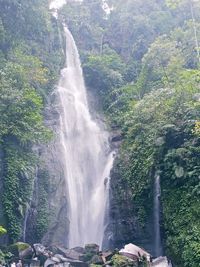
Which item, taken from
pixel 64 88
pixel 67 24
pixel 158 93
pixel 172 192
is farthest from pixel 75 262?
pixel 67 24

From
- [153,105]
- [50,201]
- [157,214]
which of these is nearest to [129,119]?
[153,105]

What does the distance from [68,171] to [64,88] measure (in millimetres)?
8009

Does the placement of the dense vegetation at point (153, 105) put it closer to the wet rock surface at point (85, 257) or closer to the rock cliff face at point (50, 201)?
the wet rock surface at point (85, 257)

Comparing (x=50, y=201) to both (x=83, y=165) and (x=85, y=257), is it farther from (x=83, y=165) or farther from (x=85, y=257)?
(x=85, y=257)

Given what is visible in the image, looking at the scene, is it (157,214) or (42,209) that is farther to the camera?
(42,209)

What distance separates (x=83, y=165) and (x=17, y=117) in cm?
498

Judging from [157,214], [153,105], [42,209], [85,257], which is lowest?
[85,257]

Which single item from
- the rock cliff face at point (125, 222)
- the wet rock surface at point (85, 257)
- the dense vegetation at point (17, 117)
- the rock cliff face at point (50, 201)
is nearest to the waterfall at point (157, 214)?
the rock cliff face at point (125, 222)

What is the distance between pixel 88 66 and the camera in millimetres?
28016

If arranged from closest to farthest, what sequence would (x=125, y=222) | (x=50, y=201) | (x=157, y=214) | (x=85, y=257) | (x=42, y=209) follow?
(x=85, y=257), (x=157, y=214), (x=125, y=222), (x=42, y=209), (x=50, y=201)

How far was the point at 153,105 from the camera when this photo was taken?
1836 cm

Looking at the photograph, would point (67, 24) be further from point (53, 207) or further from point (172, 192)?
point (172, 192)

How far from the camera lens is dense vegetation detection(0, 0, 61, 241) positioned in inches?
632

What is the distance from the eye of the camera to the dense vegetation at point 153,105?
14.5 meters
